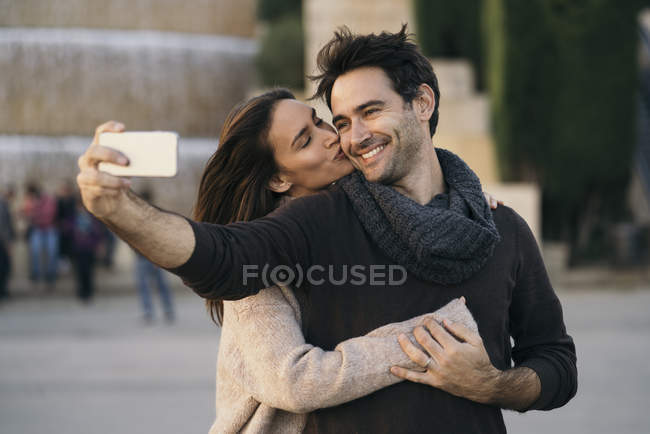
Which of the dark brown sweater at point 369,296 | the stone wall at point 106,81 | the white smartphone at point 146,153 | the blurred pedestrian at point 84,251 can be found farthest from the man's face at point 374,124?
the stone wall at point 106,81

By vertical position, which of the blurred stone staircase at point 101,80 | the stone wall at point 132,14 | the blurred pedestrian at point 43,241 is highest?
the stone wall at point 132,14

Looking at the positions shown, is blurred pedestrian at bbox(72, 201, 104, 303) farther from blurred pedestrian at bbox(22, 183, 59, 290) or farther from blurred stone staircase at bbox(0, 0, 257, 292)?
blurred stone staircase at bbox(0, 0, 257, 292)

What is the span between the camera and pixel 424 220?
1.97 m

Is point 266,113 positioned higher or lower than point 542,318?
higher

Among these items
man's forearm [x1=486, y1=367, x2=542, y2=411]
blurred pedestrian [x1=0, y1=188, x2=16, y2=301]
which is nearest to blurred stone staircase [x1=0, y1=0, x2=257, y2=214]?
blurred pedestrian [x1=0, y1=188, x2=16, y2=301]

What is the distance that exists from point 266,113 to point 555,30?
10.2 meters

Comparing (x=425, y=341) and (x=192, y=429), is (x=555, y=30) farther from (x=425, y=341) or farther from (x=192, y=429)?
(x=425, y=341)

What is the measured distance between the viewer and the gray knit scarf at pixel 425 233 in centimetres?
194

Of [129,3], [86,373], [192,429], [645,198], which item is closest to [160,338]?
[86,373]

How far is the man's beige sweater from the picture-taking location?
6.15 ft

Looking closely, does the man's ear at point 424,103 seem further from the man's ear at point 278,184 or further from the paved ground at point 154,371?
the paved ground at point 154,371

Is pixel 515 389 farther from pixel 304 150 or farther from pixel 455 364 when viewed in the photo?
pixel 304 150

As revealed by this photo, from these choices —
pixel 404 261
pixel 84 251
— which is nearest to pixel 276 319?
pixel 404 261

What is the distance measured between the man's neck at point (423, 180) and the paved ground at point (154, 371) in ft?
10.6
